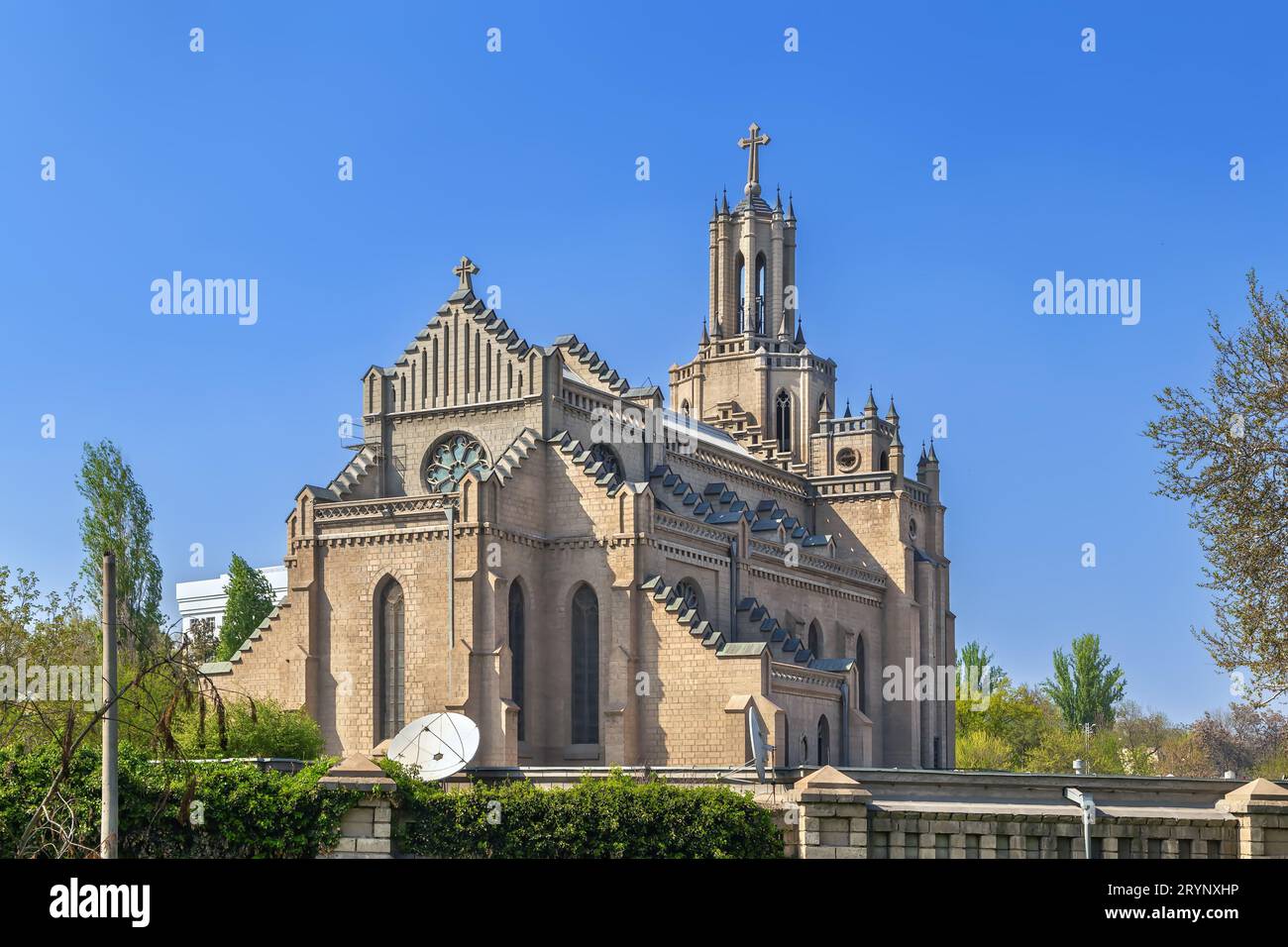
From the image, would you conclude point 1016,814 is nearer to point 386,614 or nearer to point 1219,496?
point 1219,496

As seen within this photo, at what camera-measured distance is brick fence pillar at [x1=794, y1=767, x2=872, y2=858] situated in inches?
1141

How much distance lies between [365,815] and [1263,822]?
675 inches

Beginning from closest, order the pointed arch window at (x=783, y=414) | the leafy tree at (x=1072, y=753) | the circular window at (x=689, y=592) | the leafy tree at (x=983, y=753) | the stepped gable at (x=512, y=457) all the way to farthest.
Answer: the stepped gable at (x=512, y=457) → the circular window at (x=689, y=592) → the pointed arch window at (x=783, y=414) → the leafy tree at (x=1072, y=753) → the leafy tree at (x=983, y=753)

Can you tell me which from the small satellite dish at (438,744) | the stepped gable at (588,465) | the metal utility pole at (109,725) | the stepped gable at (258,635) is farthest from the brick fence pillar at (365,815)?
the stepped gable at (258,635)

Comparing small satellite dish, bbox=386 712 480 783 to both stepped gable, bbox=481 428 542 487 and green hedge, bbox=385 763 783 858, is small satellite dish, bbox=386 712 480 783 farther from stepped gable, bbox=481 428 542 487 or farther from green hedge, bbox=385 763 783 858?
stepped gable, bbox=481 428 542 487

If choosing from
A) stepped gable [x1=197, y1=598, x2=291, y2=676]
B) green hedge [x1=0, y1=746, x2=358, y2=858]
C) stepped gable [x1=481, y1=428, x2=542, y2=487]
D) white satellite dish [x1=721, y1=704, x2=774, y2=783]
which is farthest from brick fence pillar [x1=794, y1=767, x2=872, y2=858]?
stepped gable [x1=197, y1=598, x2=291, y2=676]

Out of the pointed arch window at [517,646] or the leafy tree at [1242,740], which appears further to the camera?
the leafy tree at [1242,740]

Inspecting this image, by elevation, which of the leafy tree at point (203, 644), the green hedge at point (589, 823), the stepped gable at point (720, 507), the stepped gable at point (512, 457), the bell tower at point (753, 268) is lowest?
the green hedge at point (589, 823)

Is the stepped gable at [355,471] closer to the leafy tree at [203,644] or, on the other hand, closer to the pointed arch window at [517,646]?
the pointed arch window at [517,646]

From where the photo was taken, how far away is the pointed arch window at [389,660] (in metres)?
60.2

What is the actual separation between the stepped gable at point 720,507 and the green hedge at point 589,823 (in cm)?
2811

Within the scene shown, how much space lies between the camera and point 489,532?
194ft

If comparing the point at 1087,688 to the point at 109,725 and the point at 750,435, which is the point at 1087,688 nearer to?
the point at 750,435
